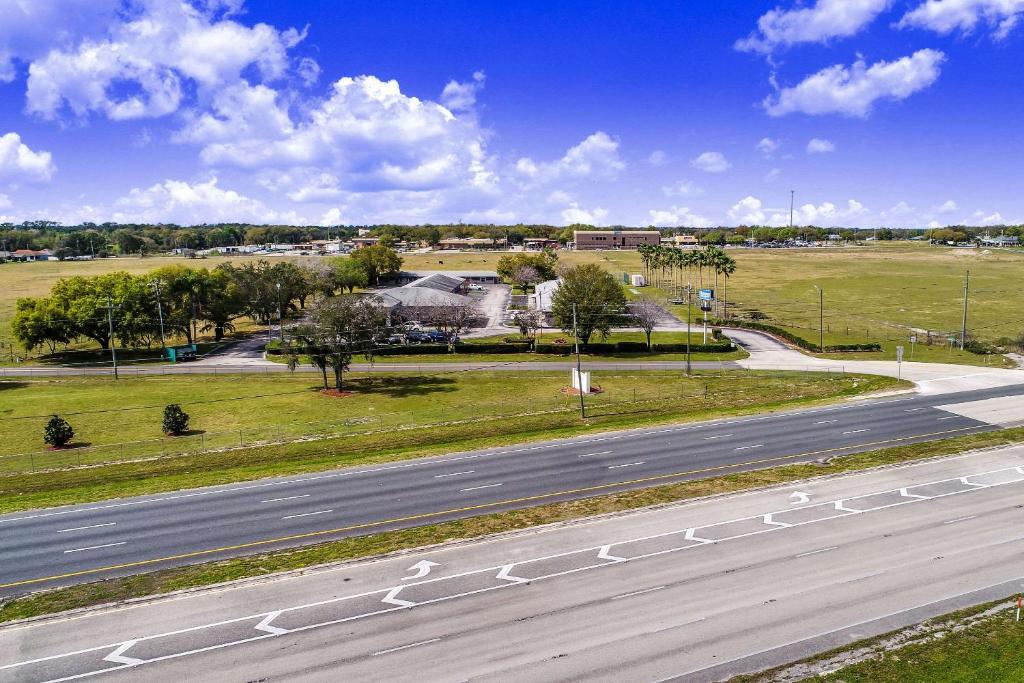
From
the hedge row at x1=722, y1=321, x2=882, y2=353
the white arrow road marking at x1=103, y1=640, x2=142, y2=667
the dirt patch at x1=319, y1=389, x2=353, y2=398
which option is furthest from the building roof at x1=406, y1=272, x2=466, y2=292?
the white arrow road marking at x1=103, y1=640, x2=142, y2=667

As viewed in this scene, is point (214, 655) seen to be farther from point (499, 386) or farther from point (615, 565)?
point (499, 386)

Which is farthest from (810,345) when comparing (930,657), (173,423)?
(173,423)

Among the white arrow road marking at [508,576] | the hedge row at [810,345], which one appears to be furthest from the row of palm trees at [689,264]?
the white arrow road marking at [508,576]

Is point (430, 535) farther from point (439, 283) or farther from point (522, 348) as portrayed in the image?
point (439, 283)

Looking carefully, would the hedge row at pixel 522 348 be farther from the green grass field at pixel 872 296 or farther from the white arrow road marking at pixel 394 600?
the white arrow road marking at pixel 394 600

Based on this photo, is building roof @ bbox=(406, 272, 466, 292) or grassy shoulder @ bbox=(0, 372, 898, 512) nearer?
grassy shoulder @ bbox=(0, 372, 898, 512)

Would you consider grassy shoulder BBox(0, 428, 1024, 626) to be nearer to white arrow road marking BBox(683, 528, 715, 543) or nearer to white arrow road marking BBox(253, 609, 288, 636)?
white arrow road marking BBox(683, 528, 715, 543)
